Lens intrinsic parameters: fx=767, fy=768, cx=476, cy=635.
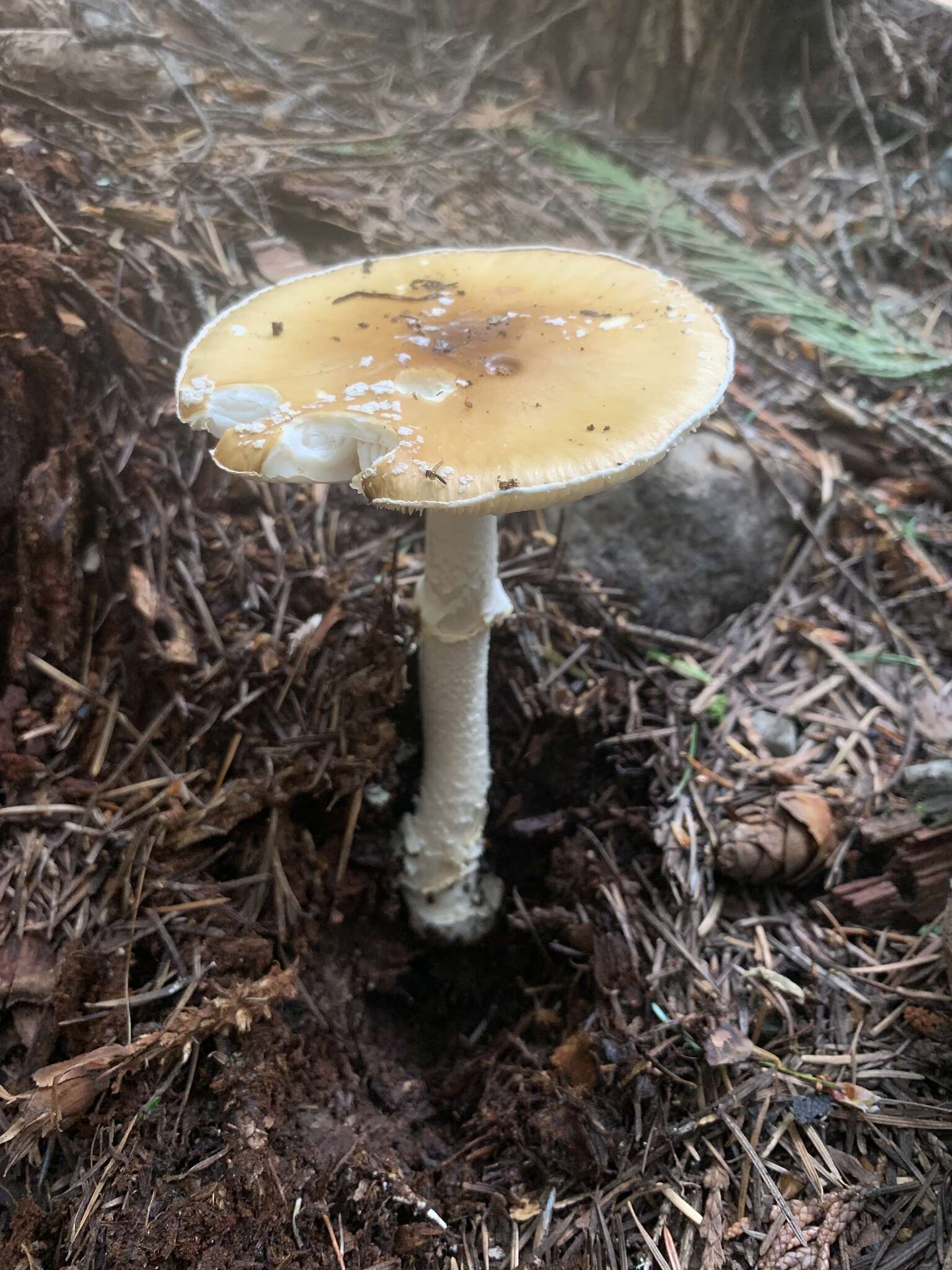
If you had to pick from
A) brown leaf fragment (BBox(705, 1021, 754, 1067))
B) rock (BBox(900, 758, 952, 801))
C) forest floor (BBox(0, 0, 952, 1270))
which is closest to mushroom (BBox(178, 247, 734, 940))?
forest floor (BBox(0, 0, 952, 1270))

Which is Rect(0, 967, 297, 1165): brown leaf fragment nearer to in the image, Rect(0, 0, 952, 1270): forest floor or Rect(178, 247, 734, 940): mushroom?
Rect(0, 0, 952, 1270): forest floor

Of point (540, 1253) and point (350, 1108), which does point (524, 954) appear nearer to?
point (350, 1108)

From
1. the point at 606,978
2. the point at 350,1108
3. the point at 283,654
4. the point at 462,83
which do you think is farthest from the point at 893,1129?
the point at 462,83

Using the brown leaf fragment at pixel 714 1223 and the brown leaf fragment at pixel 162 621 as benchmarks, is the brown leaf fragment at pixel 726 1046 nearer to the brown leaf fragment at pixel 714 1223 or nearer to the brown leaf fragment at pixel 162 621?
the brown leaf fragment at pixel 714 1223

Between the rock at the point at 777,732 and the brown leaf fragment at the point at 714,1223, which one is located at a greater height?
the rock at the point at 777,732

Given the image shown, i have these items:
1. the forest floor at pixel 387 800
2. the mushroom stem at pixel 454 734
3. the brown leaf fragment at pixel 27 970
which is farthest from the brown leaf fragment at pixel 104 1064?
the mushroom stem at pixel 454 734

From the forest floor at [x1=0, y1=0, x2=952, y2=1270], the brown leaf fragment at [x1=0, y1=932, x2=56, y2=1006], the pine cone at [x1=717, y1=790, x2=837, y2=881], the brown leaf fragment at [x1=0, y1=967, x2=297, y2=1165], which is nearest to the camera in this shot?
the brown leaf fragment at [x1=0, y1=967, x2=297, y2=1165]
